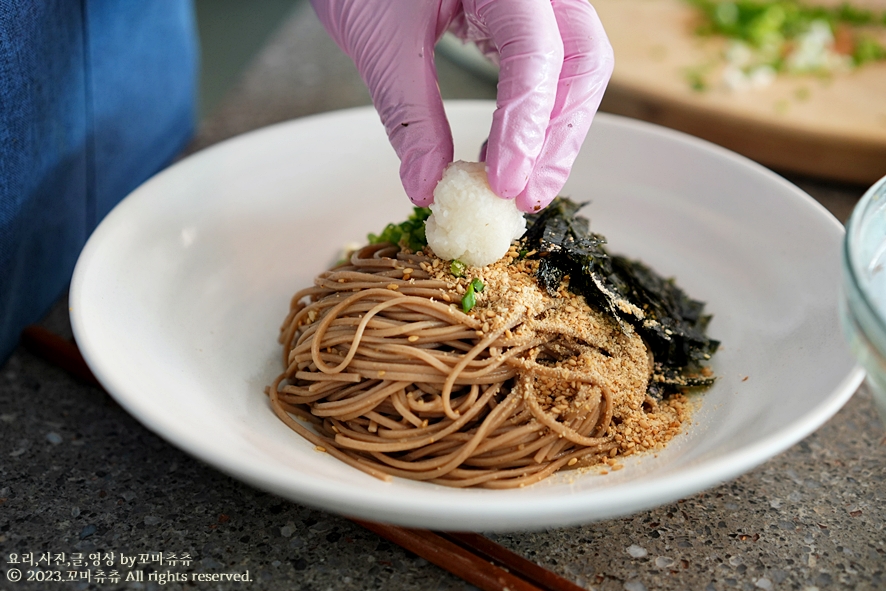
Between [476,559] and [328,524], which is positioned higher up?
[476,559]

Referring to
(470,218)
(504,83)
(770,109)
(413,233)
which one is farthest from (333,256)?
(770,109)

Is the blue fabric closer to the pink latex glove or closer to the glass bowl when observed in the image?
the pink latex glove

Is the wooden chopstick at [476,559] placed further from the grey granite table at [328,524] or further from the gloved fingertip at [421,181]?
the gloved fingertip at [421,181]

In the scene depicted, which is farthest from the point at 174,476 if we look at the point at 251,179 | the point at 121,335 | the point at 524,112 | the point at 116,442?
→ the point at 524,112

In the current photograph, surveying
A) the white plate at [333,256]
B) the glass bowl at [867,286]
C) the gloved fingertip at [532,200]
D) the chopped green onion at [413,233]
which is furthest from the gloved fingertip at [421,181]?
→ the glass bowl at [867,286]

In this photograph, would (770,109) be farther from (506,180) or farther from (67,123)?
(67,123)

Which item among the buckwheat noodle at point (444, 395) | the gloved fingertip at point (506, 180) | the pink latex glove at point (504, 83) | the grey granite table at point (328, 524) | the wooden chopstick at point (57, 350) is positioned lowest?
the wooden chopstick at point (57, 350)

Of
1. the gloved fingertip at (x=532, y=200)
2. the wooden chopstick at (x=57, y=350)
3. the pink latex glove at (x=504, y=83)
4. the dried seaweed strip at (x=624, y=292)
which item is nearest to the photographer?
the pink latex glove at (x=504, y=83)
